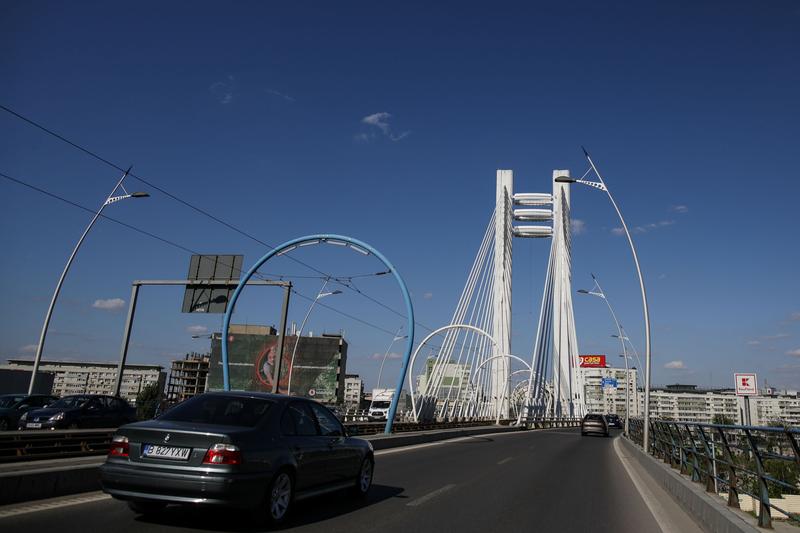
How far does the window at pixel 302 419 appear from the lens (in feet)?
23.9

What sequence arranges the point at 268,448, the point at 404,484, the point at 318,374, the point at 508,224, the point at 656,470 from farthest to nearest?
1. the point at 318,374
2. the point at 508,224
3. the point at 656,470
4. the point at 404,484
5. the point at 268,448

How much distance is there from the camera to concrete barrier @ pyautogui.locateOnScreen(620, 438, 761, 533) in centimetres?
637

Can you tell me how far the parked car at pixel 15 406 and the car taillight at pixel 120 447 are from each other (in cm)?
1733

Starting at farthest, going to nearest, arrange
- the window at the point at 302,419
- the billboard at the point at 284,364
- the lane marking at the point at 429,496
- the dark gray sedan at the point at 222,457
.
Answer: the billboard at the point at 284,364 → the lane marking at the point at 429,496 → the window at the point at 302,419 → the dark gray sedan at the point at 222,457

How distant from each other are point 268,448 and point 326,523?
123cm

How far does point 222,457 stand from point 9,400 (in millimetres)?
21913

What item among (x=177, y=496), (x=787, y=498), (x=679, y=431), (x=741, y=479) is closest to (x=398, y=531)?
(x=177, y=496)

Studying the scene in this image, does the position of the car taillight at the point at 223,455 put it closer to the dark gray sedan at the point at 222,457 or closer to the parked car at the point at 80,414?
the dark gray sedan at the point at 222,457

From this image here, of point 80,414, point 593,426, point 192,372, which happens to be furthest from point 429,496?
point 192,372

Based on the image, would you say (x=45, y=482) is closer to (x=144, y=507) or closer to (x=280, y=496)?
(x=144, y=507)

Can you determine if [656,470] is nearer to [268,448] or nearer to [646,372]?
[646,372]

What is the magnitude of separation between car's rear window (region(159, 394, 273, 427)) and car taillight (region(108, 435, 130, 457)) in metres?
0.51

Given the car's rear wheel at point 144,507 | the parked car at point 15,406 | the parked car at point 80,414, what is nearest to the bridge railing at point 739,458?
the car's rear wheel at point 144,507

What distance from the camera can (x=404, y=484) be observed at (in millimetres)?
10734
